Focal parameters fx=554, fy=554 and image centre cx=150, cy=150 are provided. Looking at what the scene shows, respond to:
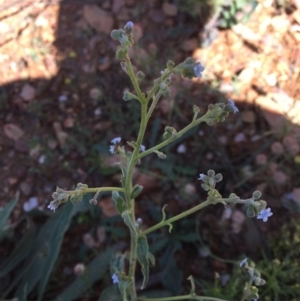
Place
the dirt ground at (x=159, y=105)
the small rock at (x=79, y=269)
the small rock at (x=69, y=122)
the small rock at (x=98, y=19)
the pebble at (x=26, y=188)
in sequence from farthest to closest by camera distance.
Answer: the small rock at (x=98, y=19), the small rock at (x=69, y=122), the pebble at (x=26, y=188), the dirt ground at (x=159, y=105), the small rock at (x=79, y=269)

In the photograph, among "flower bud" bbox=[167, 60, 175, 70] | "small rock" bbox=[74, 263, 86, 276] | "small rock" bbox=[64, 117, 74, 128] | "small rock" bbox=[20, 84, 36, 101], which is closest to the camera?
"flower bud" bbox=[167, 60, 175, 70]

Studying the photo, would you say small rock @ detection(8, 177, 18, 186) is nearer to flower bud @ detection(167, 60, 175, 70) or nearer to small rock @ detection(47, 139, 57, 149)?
small rock @ detection(47, 139, 57, 149)

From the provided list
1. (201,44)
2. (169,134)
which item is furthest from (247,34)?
(169,134)

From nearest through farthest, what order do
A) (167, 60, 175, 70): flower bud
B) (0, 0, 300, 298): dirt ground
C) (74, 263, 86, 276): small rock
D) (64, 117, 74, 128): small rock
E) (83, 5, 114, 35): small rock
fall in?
(167, 60, 175, 70): flower bud < (74, 263, 86, 276): small rock < (0, 0, 300, 298): dirt ground < (64, 117, 74, 128): small rock < (83, 5, 114, 35): small rock

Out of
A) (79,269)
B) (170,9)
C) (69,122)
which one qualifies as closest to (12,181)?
(69,122)

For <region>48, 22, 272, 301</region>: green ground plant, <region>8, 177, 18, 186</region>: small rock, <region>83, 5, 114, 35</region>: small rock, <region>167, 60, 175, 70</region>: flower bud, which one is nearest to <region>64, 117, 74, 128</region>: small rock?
<region>8, 177, 18, 186</region>: small rock

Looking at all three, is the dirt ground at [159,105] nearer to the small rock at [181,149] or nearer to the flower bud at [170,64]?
the small rock at [181,149]

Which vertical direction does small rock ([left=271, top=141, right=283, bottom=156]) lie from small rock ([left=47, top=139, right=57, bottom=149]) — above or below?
below

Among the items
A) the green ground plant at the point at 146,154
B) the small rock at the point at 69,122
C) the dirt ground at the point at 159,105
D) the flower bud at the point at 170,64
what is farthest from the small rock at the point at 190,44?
the flower bud at the point at 170,64
